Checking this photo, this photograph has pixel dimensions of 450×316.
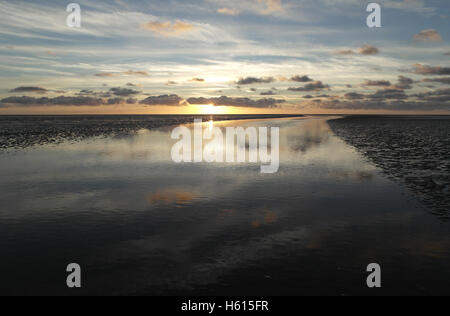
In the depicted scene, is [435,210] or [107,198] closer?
[435,210]

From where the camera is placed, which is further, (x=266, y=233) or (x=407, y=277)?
(x=266, y=233)

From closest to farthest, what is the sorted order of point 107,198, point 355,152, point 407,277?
1. point 407,277
2. point 107,198
3. point 355,152

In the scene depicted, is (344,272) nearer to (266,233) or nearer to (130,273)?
(266,233)

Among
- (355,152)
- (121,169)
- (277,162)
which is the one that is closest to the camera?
(121,169)

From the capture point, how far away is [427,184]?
18.3 meters

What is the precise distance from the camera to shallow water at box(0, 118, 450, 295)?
816 cm

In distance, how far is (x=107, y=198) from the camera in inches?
620

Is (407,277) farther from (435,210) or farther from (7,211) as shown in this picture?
(7,211)

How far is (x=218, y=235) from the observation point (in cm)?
1108

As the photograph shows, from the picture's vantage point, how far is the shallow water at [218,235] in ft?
26.8
